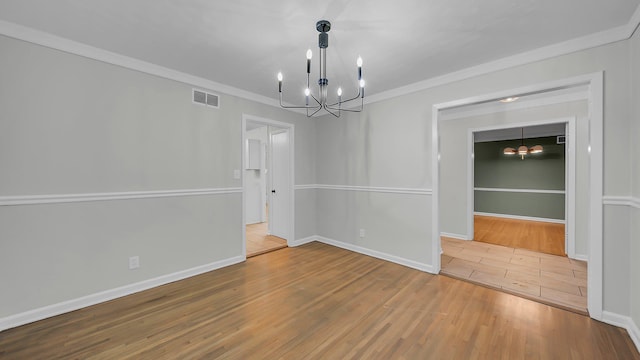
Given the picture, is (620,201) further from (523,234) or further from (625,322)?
(523,234)

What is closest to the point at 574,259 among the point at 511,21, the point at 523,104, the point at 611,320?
the point at 611,320

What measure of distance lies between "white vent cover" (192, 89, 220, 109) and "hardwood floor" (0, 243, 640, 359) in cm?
228

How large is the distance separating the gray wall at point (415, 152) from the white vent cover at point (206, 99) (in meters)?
Result: 1.96

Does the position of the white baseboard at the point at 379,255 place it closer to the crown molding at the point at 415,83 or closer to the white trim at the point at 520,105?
the crown molding at the point at 415,83

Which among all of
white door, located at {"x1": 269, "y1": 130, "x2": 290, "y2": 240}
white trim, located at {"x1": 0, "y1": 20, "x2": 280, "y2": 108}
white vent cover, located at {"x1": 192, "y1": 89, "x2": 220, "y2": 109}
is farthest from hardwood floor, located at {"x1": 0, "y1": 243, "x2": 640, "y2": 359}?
white trim, located at {"x1": 0, "y1": 20, "x2": 280, "y2": 108}

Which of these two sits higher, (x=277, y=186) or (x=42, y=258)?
(x=277, y=186)

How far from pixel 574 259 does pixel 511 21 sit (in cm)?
385

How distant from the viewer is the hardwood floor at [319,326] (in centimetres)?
183

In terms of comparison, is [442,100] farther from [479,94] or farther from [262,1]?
[262,1]

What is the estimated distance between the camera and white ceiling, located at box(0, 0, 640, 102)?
183 cm

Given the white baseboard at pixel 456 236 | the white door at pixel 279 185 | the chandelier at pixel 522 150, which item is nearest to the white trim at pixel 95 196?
the white door at pixel 279 185

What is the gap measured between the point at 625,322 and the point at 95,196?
5.01 meters

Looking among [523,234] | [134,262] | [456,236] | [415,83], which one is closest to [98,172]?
[134,262]

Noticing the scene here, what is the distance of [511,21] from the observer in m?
2.02
